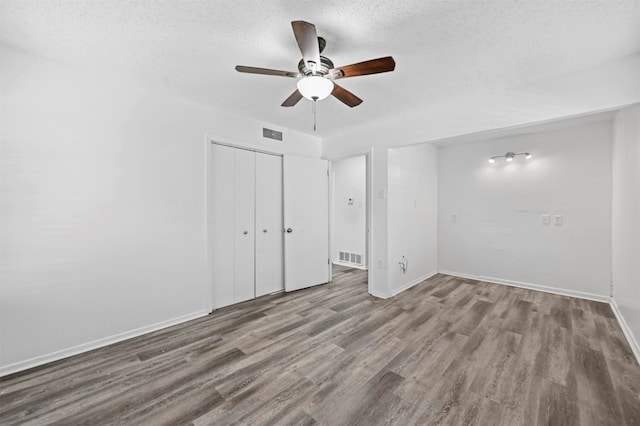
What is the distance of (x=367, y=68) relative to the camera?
1762mm

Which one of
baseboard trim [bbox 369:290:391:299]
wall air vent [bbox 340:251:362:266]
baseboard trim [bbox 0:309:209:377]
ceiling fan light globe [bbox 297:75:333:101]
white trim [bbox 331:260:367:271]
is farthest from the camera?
wall air vent [bbox 340:251:362:266]

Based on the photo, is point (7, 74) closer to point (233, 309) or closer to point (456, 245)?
point (233, 309)

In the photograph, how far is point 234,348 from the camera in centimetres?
232

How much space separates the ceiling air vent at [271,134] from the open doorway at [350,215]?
1664 millimetres

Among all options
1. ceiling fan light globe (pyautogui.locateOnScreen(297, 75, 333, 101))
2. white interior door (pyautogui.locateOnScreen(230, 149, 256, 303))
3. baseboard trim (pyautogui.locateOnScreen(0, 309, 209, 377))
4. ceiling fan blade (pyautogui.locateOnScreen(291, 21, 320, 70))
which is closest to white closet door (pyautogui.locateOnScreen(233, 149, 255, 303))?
white interior door (pyautogui.locateOnScreen(230, 149, 256, 303))

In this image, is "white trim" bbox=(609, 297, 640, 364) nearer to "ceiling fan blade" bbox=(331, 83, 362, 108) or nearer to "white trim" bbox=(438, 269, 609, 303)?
"white trim" bbox=(438, 269, 609, 303)

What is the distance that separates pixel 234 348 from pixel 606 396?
2756 millimetres

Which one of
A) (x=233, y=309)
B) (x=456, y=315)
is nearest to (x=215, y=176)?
(x=233, y=309)

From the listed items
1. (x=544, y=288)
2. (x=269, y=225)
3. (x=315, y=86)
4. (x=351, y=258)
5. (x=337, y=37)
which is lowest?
(x=544, y=288)

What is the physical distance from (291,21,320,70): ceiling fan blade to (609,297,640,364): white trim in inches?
135

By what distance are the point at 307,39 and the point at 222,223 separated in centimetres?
238

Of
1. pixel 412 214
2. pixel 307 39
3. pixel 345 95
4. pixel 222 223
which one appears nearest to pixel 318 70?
pixel 307 39

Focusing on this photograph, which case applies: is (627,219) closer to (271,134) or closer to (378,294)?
(378,294)

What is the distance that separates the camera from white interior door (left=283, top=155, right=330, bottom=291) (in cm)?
385
